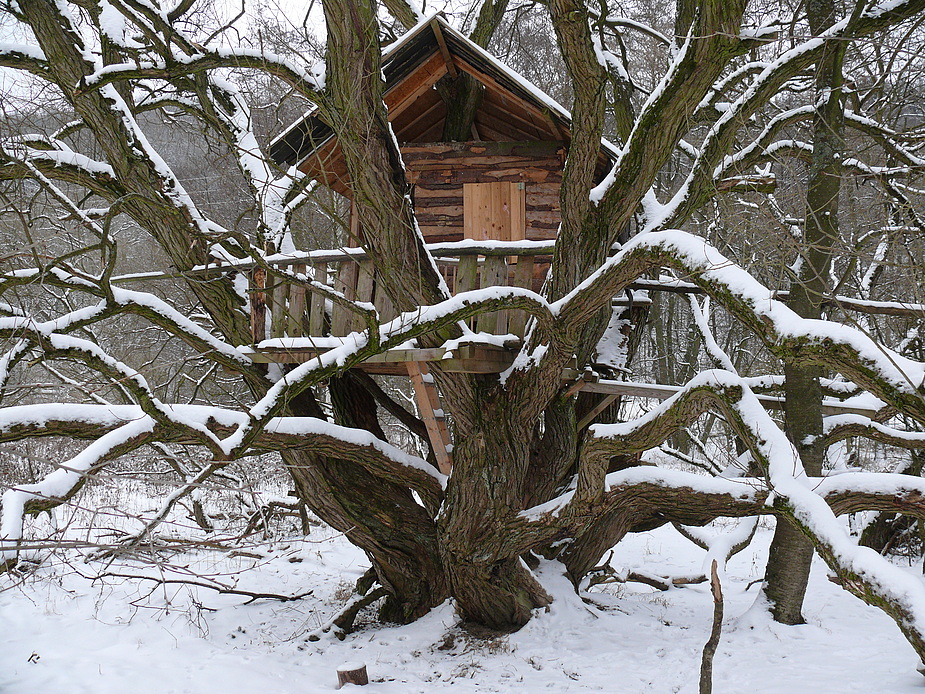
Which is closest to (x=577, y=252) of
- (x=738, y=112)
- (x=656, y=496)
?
(x=738, y=112)

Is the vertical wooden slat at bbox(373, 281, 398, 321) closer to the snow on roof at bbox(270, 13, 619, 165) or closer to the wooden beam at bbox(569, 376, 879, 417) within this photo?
the snow on roof at bbox(270, 13, 619, 165)

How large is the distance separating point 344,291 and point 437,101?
11.9 ft

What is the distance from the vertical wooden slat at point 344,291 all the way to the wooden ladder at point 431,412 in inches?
26.7

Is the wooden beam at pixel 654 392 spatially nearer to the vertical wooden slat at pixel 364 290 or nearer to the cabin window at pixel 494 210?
the vertical wooden slat at pixel 364 290

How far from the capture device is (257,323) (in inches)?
243

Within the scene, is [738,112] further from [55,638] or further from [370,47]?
[55,638]

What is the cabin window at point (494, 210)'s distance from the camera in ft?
26.9

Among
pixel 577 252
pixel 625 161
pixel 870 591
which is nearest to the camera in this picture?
pixel 870 591

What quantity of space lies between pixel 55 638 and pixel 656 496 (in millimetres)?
5575

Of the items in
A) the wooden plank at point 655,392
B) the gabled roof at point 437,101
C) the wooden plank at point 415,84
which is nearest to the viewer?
the wooden plank at point 655,392

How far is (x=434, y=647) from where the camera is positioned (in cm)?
662

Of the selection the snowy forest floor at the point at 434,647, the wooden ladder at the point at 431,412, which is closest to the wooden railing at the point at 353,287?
the wooden ladder at the point at 431,412

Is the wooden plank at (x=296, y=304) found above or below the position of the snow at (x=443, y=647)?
above

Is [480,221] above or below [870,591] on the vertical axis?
above
